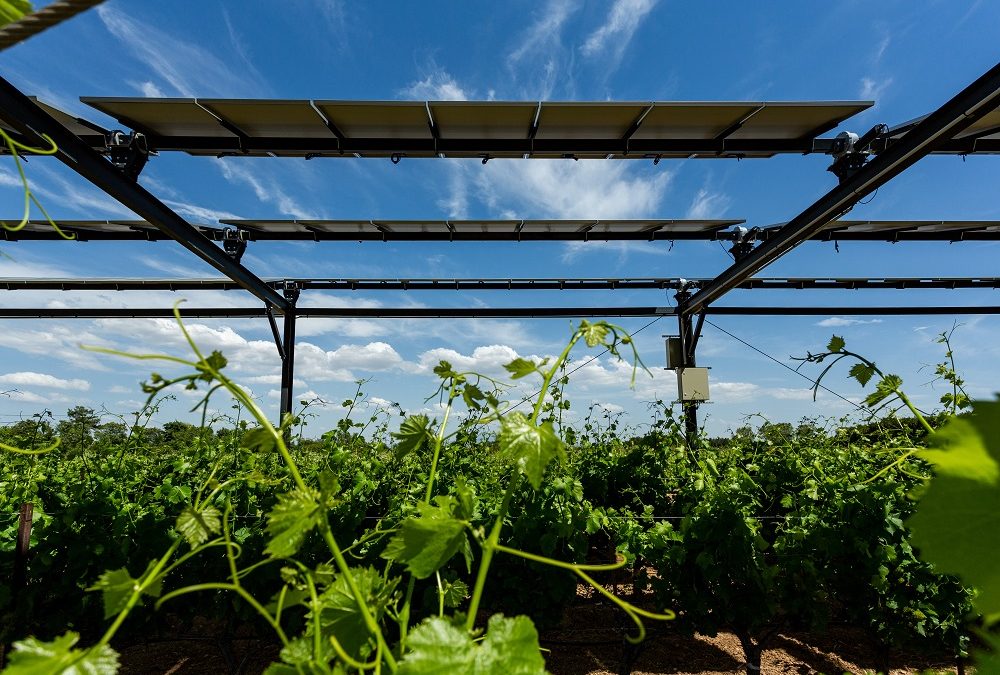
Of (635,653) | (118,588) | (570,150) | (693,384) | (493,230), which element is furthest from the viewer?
(693,384)

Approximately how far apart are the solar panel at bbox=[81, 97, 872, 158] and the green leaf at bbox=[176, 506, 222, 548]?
13.5 feet

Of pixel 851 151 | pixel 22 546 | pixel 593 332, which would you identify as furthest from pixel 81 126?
pixel 851 151

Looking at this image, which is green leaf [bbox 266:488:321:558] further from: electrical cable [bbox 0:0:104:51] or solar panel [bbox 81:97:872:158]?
solar panel [bbox 81:97:872:158]

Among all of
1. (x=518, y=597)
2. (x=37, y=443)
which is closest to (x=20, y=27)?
(x=518, y=597)

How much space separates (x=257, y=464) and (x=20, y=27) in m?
4.05

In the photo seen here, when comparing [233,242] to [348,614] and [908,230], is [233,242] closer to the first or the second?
[348,614]

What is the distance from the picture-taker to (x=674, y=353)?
7.94m

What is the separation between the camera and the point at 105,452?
15.8 feet

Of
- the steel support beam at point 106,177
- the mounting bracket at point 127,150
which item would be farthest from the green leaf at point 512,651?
the mounting bracket at point 127,150

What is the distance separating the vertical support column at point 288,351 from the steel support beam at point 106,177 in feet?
4.17

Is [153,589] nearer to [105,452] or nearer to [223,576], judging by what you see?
[223,576]

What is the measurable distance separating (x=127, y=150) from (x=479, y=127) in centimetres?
279

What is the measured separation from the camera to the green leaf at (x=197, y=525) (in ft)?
1.63

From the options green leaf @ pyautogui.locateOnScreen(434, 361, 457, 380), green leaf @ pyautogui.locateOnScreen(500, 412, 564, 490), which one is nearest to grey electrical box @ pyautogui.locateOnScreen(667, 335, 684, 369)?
green leaf @ pyautogui.locateOnScreen(434, 361, 457, 380)
